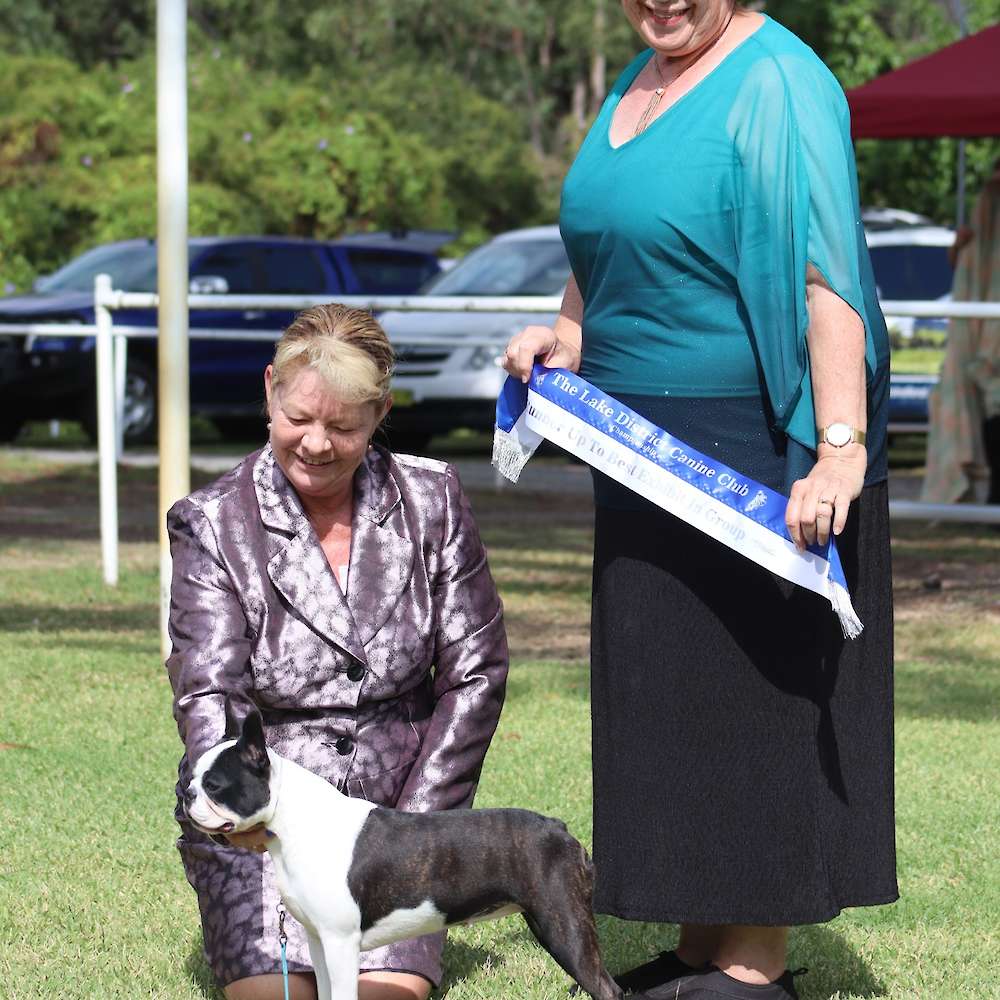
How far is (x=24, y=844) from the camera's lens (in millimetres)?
5027

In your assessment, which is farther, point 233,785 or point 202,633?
point 202,633

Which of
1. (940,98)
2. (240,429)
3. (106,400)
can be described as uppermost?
(940,98)

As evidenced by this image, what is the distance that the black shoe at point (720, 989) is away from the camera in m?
3.77

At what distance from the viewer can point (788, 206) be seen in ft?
10.9

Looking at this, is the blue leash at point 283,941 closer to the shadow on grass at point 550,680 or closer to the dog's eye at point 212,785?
the dog's eye at point 212,785

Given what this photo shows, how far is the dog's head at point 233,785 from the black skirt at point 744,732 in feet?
2.77

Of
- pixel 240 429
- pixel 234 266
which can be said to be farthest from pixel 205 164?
pixel 234 266

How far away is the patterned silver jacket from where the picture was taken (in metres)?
3.82

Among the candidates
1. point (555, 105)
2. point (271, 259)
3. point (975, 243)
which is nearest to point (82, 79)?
point (271, 259)

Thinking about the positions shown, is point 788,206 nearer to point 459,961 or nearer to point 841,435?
point 841,435

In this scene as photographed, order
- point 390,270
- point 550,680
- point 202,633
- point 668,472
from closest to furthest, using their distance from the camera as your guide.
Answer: point 668,472, point 202,633, point 550,680, point 390,270

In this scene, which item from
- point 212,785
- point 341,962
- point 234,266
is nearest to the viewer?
point 212,785

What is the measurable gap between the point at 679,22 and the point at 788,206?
43cm

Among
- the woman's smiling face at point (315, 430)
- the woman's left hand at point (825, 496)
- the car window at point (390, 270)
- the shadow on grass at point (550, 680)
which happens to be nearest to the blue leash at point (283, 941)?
the woman's smiling face at point (315, 430)
